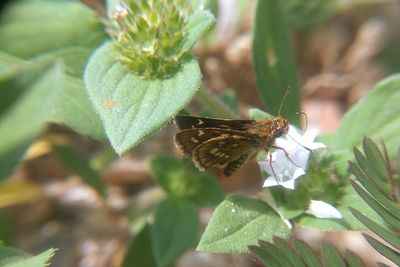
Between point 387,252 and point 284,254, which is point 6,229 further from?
point 387,252

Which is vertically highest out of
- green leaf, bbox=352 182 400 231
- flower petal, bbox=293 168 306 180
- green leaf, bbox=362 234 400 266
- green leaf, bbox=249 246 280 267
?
flower petal, bbox=293 168 306 180

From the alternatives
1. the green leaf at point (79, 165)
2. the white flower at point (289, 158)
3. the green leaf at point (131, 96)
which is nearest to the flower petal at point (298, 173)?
the white flower at point (289, 158)

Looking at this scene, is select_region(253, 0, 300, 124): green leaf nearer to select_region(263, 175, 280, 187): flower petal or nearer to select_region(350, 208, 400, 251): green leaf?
select_region(263, 175, 280, 187): flower petal

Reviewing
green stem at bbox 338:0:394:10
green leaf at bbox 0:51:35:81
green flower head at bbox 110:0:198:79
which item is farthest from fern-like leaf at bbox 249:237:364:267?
green stem at bbox 338:0:394:10

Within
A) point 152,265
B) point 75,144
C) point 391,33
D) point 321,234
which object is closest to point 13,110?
point 152,265

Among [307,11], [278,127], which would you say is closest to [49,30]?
[278,127]

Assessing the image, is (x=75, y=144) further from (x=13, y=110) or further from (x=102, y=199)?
(x=13, y=110)
